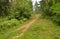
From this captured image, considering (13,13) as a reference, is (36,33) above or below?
below

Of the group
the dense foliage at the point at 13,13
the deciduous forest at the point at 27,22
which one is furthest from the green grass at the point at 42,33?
the dense foliage at the point at 13,13

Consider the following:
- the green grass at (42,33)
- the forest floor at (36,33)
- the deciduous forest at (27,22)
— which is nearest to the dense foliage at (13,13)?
the deciduous forest at (27,22)

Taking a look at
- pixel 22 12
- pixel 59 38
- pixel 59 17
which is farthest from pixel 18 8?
pixel 59 38

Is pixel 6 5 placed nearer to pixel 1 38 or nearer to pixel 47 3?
pixel 47 3

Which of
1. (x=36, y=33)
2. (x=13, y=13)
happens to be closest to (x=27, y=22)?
(x=13, y=13)

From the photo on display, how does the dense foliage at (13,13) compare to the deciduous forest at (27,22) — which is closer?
the deciduous forest at (27,22)

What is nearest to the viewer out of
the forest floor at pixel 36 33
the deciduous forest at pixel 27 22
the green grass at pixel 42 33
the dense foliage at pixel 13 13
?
the green grass at pixel 42 33

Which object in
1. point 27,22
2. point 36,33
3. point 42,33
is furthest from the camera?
point 27,22

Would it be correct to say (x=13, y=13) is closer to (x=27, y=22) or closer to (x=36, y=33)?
(x=27, y=22)

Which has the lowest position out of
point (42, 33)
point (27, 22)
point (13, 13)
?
point (27, 22)

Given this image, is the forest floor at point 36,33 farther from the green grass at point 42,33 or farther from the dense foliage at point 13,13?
the dense foliage at point 13,13

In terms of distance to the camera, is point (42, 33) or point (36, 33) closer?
point (42, 33)

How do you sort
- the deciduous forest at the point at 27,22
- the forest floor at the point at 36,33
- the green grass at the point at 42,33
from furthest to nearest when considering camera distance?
the deciduous forest at the point at 27,22
the forest floor at the point at 36,33
the green grass at the point at 42,33

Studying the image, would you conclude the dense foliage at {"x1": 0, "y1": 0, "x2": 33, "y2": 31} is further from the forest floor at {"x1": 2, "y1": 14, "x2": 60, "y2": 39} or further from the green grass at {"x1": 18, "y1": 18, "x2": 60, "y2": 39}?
the green grass at {"x1": 18, "y1": 18, "x2": 60, "y2": 39}
